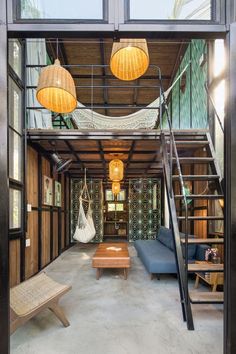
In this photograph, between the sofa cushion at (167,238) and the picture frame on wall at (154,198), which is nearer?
the sofa cushion at (167,238)

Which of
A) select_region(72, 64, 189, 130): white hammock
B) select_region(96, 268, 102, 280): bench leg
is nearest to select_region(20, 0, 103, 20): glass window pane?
select_region(72, 64, 189, 130): white hammock

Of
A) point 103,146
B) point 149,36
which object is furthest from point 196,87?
point 149,36

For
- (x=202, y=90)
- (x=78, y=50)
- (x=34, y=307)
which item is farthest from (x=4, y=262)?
(x=78, y=50)

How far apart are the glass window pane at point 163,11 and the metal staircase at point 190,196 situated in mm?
1724

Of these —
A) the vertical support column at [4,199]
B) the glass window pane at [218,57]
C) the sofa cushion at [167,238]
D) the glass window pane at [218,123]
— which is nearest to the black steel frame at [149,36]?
the vertical support column at [4,199]

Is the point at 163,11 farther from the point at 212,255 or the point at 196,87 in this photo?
the point at 196,87

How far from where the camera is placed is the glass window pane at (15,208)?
3.37 meters

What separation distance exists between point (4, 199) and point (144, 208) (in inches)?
306

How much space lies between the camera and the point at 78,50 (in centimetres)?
552

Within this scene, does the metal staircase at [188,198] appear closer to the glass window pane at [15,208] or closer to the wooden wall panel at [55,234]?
the glass window pane at [15,208]

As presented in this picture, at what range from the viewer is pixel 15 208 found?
352 cm

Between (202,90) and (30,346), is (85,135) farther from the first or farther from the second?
(30,346)

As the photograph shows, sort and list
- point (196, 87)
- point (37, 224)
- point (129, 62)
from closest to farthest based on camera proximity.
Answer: point (129, 62) < point (37, 224) < point (196, 87)

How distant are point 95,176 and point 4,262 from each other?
7.32 m
